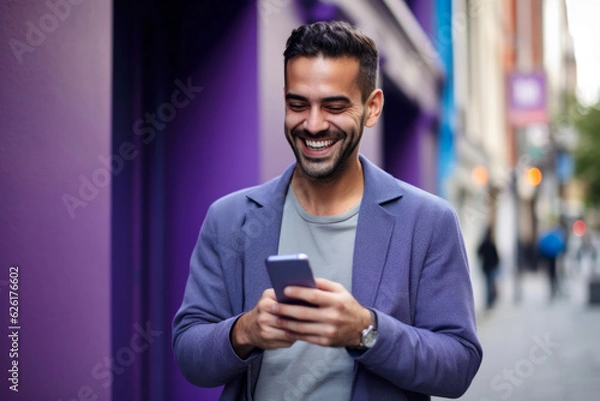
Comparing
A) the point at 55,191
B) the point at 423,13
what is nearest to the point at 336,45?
the point at 55,191

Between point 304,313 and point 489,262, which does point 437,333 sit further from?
point 489,262

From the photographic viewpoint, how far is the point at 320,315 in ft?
5.96

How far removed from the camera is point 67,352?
3.16 m

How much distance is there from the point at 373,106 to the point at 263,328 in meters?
0.86

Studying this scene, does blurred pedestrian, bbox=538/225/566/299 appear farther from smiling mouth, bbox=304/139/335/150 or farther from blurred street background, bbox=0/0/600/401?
smiling mouth, bbox=304/139/335/150

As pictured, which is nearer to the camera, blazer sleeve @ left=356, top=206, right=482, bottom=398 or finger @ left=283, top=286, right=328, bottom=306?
finger @ left=283, top=286, right=328, bottom=306

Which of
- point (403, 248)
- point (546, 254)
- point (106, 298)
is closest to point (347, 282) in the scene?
point (403, 248)

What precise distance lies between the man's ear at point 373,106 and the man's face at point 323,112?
66 mm

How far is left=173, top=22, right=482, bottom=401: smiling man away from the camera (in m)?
2.06

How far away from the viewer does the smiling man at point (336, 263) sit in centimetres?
206

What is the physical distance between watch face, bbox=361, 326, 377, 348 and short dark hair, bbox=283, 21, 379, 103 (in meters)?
0.73

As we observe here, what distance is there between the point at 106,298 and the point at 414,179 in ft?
30.1

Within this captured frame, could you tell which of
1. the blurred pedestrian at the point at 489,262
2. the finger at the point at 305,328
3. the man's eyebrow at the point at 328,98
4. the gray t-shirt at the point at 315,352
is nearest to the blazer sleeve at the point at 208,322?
the gray t-shirt at the point at 315,352

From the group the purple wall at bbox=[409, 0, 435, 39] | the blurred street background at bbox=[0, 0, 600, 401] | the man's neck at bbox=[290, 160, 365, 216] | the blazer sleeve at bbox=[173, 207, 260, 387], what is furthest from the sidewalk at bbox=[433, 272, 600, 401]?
the blazer sleeve at bbox=[173, 207, 260, 387]
